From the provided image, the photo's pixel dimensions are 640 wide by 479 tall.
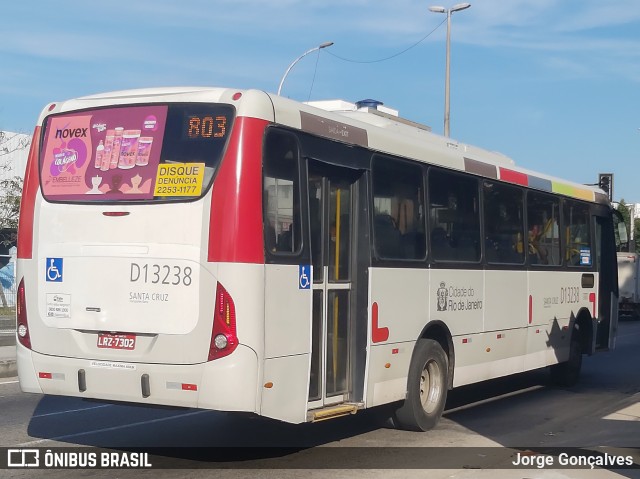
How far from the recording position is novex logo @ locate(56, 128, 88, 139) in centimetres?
850

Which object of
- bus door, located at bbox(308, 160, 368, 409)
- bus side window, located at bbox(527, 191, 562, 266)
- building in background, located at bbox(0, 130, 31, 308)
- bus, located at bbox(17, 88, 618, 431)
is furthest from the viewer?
building in background, located at bbox(0, 130, 31, 308)

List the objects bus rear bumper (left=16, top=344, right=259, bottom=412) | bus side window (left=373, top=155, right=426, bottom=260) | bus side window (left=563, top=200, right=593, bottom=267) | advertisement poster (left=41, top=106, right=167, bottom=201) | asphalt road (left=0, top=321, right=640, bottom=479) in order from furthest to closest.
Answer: bus side window (left=563, top=200, right=593, bottom=267) → bus side window (left=373, top=155, right=426, bottom=260) → asphalt road (left=0, top=321, right=640, bottom=479) → advertisement poster (left=41, top=106, right=167, bottom=201) → bus rear bumper (left=16, top=344, right=259, bottom=412)

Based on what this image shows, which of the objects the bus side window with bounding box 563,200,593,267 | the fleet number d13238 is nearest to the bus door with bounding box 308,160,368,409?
the fleet number d13238

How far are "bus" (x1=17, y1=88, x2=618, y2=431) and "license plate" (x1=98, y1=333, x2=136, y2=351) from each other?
0.4 inches

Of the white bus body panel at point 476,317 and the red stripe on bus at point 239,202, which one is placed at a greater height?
the red stripe on bus at point 239,202

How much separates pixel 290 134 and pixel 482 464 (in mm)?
3738

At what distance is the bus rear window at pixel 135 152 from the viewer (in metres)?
7.87

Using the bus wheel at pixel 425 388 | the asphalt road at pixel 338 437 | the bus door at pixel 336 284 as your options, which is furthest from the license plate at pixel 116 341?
the bus wheel at pixel 425 388

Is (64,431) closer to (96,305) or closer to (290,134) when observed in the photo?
(96,305)

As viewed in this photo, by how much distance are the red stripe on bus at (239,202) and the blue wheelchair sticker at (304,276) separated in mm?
621

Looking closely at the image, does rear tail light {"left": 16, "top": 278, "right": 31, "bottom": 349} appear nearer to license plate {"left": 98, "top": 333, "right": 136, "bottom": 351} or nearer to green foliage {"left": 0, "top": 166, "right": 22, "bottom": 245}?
license plate {"left": 98, "top": 333, "right": 136, "bottom": 351}

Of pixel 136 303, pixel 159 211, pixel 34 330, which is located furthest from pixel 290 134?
pixel 34 330

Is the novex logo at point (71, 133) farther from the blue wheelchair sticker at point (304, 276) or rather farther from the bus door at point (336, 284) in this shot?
the blue wheelchair sticker at point (304, 276)

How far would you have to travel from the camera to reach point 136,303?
7.86 metres
